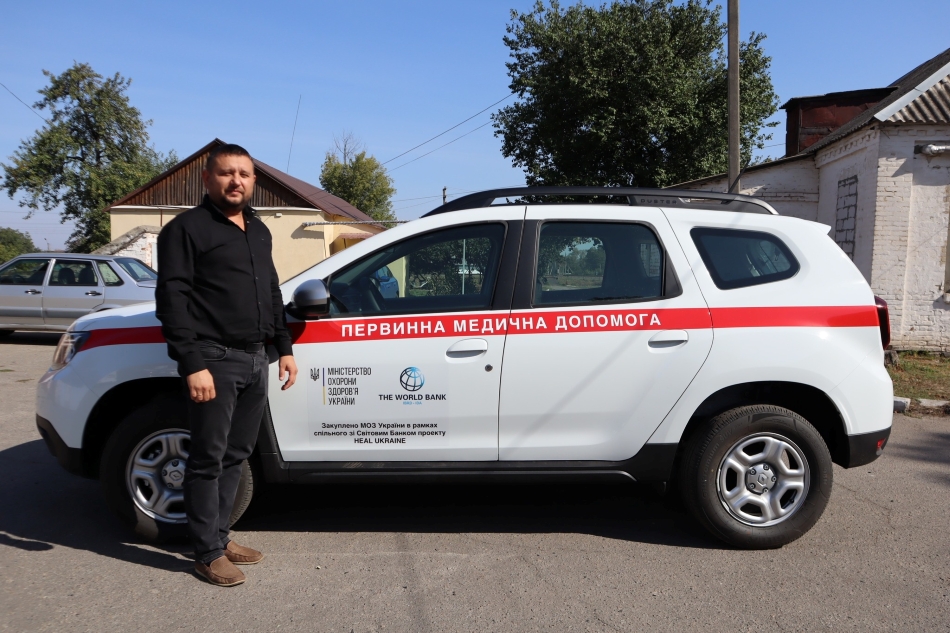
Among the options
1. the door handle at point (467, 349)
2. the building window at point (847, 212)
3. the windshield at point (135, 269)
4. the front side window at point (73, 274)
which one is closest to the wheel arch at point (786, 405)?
Result: the door handle at point (467, 349)

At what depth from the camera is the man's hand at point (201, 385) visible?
309 centimetres

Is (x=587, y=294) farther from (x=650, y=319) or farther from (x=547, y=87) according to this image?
(x=547, y=87)

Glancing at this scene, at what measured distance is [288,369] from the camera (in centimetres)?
348

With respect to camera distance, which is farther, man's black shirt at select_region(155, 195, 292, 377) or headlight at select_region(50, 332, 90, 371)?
headlight at select_region(50, 332, 90, 371)

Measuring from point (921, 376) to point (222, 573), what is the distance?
925 cm

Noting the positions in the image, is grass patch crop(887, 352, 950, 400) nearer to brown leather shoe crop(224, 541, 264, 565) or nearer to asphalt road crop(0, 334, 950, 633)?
asphalt road crop(0, 334, 950, 633)

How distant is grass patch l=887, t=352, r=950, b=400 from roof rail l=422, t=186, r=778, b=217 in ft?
17.2

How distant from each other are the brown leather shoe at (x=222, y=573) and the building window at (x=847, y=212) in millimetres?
11928

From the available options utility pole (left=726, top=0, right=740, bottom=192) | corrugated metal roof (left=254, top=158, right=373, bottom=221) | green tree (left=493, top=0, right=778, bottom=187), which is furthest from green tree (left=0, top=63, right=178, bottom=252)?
utility pole (left=726, top=0, right=740, bottom=192)

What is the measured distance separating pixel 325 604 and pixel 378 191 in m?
51.1

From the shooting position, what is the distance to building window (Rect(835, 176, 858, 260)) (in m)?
12.4

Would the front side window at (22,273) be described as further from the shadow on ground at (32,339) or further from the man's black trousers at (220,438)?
the man's black trousers at (220,438)

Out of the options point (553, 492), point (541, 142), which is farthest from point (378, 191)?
point (553, 492)

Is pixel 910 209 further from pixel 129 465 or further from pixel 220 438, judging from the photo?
pixel 129 465
